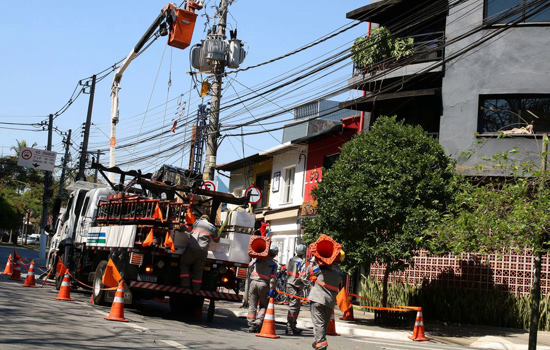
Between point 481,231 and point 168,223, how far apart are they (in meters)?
5.80

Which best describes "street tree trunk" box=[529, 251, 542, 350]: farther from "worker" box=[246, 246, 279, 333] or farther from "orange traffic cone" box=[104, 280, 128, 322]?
"orange traffic cone" box=[104, 280, 128, 322]

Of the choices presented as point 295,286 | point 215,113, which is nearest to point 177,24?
point 215,113

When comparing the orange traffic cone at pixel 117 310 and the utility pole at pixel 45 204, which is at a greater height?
the utility pole at pixel 45 204

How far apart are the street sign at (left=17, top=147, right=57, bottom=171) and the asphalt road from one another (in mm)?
25096

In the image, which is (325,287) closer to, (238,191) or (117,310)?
(117,310)

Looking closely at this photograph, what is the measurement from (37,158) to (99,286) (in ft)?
89.7

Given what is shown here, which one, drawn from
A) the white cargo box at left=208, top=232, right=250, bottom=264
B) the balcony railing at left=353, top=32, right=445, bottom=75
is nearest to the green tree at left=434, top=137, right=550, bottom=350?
the white cargo box at left=208, top=232, right=250, bottom=264

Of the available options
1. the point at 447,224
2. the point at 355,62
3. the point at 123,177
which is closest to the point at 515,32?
the point at 355,62

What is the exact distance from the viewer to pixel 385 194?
15766 mm

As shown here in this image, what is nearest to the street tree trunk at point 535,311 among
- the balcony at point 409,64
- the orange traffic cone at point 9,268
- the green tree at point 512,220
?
the green tree at point 512,220

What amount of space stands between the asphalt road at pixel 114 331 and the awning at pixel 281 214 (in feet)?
44.5

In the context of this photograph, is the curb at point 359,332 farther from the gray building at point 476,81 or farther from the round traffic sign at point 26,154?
the round traffic sign at point 26,154

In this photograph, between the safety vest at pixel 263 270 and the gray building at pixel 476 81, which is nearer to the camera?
the safety vest at pixel 263 270

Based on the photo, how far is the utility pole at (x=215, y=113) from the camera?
19.7 m
